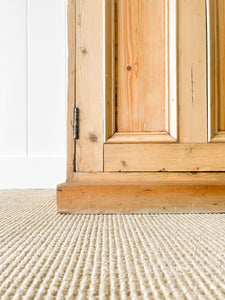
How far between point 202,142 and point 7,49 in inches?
36.2

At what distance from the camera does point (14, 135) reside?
3.71ft

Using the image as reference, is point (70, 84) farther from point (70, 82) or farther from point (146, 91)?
point (146, 91)

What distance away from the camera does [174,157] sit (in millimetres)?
645

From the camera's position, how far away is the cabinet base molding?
0.61m

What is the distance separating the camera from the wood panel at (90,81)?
0.65 meters

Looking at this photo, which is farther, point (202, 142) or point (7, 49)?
point (7, 49)

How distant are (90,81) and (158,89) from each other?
170mm

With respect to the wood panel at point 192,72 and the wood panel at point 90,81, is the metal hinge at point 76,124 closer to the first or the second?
the wood panel at point 90,81

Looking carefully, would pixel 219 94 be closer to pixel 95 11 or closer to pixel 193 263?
pixel 95 11

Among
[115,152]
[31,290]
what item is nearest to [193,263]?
[31,290]

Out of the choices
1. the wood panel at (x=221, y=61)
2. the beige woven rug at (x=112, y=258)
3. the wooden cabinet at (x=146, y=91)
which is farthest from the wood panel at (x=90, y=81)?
the wood panel at (x=221, y=61)

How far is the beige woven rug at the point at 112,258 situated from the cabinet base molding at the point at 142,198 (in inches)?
2.2

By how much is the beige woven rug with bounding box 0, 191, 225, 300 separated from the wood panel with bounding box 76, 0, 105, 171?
0.55 ft

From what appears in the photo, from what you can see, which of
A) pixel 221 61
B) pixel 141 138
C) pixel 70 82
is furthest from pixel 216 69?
pixel 70 82
